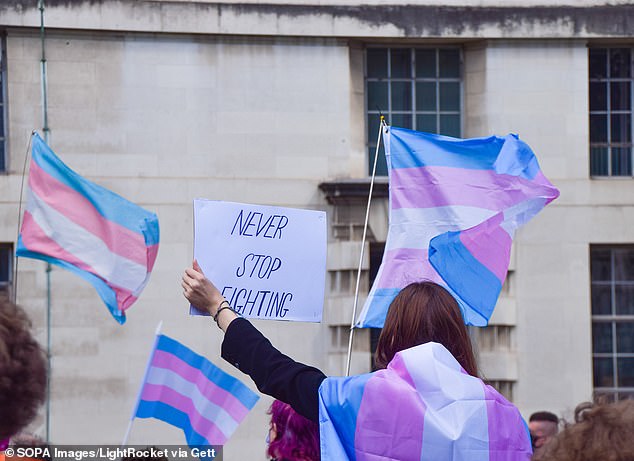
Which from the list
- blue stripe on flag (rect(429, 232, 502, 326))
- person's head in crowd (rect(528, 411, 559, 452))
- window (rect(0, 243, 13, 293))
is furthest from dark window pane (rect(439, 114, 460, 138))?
blue stripe on flag (rect(429, 232, 502, 326))

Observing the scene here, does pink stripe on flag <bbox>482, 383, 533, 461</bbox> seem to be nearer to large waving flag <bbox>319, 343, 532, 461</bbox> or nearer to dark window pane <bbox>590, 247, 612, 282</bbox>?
large waving flag <bbox>319, 343, 532, 461</bbox>

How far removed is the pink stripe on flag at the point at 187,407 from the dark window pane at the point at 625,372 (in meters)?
6.40

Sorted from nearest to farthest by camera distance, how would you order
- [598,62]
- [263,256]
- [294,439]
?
[294,439], [263,256], [598,62]

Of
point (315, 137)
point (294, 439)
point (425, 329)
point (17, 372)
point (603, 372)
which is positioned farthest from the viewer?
point (603, 372)

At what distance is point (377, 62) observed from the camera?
14820 millimetres

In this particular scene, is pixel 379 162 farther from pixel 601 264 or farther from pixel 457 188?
pixel 457 188

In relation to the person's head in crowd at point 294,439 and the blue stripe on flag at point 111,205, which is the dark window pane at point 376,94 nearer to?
the blue stripe on flag at point 111,205

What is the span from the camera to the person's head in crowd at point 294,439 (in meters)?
5.77

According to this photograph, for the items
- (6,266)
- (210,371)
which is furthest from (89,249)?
(6,266)

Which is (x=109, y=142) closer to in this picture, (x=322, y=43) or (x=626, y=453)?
(x=322, y=43)

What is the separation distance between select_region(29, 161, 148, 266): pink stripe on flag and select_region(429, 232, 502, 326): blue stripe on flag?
11.4 ft

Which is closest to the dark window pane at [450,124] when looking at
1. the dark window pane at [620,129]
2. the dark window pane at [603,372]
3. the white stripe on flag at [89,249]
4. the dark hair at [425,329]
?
the dark window pane at [620,129]

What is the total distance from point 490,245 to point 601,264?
6589 millimetres

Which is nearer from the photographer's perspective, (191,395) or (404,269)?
(404,269)
